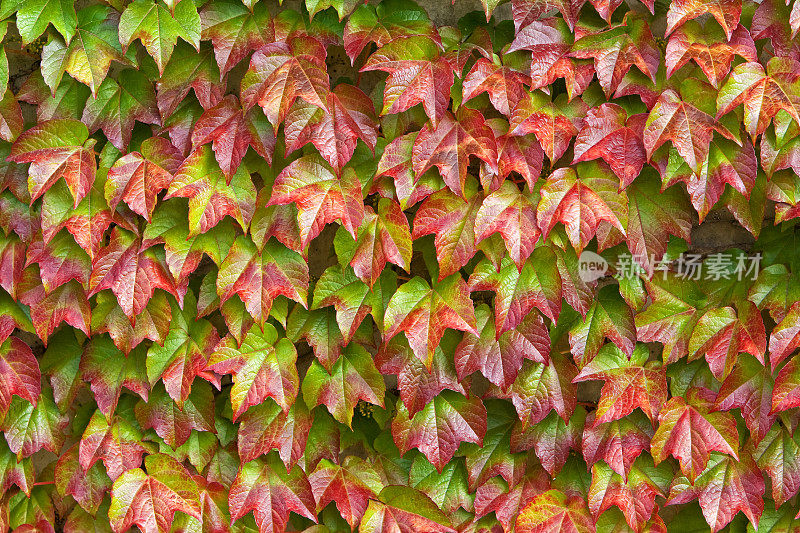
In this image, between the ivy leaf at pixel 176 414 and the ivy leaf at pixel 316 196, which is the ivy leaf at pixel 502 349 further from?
the ivy leaf at pixel 176 414

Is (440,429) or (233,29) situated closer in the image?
(233,29)

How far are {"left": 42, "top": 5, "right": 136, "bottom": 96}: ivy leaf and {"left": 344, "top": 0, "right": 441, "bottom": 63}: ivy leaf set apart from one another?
1.85 feet

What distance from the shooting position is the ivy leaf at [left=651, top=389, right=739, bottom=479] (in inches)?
67.7

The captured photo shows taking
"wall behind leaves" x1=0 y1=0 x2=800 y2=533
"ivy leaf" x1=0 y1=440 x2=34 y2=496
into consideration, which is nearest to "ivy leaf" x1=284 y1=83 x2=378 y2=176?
"wall behind leaves" x1=0 y1=0 x2=800 y2=533

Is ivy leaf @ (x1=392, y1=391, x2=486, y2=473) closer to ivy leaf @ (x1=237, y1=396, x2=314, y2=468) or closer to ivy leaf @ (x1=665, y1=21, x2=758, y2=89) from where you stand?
ivy leaf @ (x1=237, y1=396, x2=314, y2=468)

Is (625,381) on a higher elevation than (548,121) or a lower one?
lower

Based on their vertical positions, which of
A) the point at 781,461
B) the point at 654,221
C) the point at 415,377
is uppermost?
the point at 654,221

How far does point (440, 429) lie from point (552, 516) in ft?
1.28

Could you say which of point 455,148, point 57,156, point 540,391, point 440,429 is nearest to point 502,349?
point 540,391

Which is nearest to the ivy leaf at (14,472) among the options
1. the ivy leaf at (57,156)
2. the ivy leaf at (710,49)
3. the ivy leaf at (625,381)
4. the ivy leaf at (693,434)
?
the ivy leaf at (57,156)

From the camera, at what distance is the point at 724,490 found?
1.78m

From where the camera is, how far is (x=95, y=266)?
1726 mm

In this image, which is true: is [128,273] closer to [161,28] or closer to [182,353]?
[182,353]

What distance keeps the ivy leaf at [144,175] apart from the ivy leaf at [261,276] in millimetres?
236
